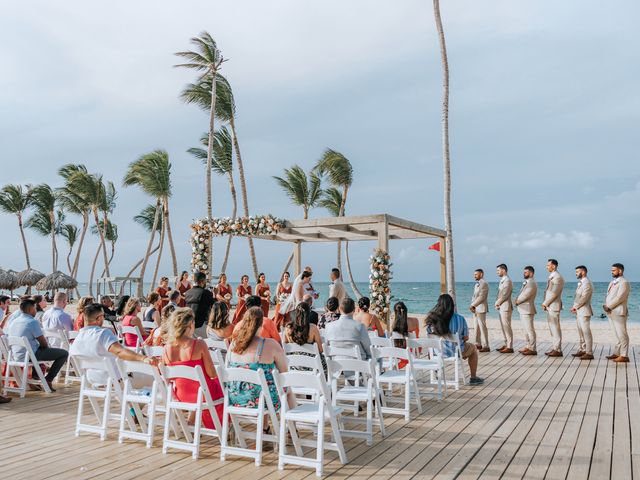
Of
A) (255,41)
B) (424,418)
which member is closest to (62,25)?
(255,41)

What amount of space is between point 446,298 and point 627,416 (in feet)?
7.89

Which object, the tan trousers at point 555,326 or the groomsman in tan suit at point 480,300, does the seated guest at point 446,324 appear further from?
the tan trousers at point 555,326

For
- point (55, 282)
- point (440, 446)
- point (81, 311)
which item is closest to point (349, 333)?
point (440, 446)

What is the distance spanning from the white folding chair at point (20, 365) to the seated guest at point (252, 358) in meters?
3.45

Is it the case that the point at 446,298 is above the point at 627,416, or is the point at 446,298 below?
above

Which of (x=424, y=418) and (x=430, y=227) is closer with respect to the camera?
(x=424, y=418)

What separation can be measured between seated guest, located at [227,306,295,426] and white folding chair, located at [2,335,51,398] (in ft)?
11.3

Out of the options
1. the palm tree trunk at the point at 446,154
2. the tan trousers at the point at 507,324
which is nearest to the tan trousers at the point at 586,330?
the tan trousers at the point at 507,324

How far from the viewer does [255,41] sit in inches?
474

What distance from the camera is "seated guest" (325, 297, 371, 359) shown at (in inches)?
231

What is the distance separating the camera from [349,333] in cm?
587

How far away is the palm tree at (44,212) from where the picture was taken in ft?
128

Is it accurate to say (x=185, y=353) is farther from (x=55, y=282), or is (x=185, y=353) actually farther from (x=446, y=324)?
(x=55, y=282)

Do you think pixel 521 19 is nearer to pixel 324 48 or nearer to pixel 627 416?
pixel 324 48
